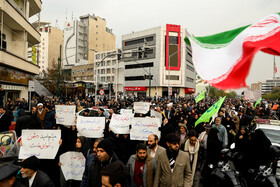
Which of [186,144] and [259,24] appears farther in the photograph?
[186,144]

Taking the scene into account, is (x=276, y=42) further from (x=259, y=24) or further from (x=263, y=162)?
(x=263, y=162)

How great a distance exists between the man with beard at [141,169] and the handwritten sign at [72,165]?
3.84 ft

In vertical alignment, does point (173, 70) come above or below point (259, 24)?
above

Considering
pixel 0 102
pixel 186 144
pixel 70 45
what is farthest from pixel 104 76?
pixel 186 144

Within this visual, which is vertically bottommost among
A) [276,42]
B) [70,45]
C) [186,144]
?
[186,144]

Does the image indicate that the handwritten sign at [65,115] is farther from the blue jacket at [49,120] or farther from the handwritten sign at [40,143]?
the handwritten sign at [40,143]

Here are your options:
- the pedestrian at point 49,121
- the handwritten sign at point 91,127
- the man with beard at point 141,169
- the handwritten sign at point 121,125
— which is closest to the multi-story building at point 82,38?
the pedestrian at point 49,121

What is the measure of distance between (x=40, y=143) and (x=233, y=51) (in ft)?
12.5

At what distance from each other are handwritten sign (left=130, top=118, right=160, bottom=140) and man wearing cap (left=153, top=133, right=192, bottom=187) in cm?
164

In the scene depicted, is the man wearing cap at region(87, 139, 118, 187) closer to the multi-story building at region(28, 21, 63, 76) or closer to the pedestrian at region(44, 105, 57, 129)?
the pedestrian at region(44, 105, 57, 129)

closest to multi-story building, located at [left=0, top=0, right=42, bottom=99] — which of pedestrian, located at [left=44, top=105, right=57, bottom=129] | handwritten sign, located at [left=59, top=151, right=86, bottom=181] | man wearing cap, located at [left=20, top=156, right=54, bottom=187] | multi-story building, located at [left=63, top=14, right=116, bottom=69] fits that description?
pedestrian, located at [left=44, top=105, right=57, bottom=129]

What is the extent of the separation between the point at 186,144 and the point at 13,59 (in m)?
14.2

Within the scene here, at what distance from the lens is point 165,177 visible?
323cm

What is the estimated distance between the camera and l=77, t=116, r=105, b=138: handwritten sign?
5156 millimetres
